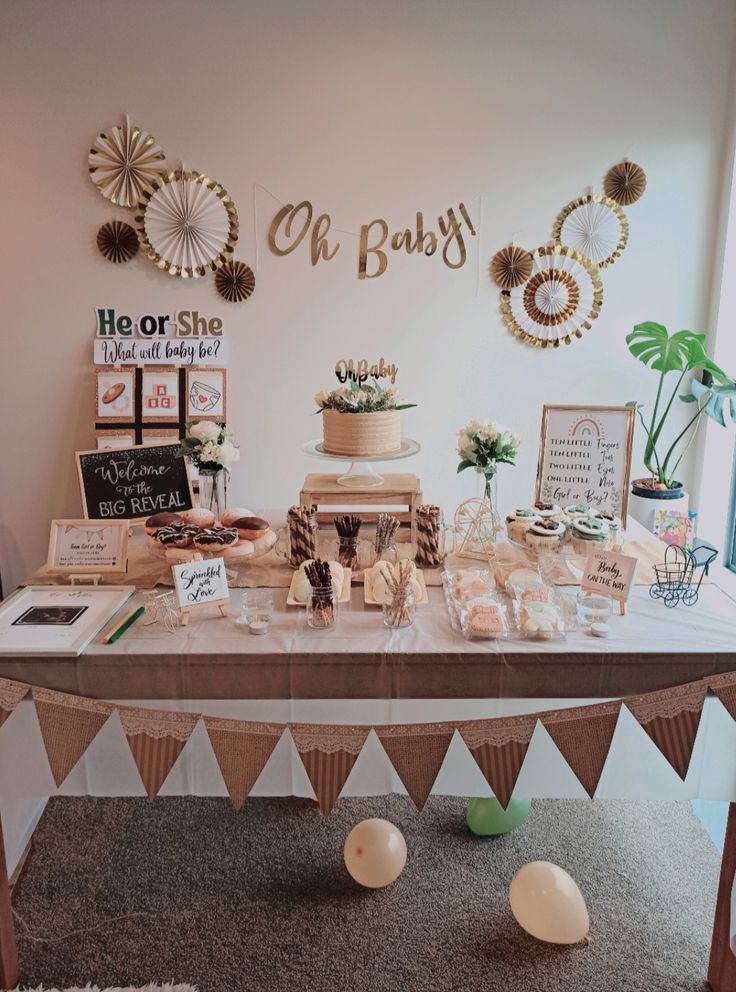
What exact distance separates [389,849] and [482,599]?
0.73 m

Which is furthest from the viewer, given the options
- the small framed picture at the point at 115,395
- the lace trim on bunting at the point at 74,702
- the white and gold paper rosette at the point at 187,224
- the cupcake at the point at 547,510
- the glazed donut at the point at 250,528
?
the small framed picture at the point at 115,395

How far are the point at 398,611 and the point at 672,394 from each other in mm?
2344

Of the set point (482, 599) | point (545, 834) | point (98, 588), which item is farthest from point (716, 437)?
point (98, 588)

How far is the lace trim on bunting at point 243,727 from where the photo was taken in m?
1.46

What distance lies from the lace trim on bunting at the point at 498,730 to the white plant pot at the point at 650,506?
1927 mm

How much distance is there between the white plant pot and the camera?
3.17 m

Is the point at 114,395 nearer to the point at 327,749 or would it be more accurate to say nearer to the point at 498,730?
the point at 327,749

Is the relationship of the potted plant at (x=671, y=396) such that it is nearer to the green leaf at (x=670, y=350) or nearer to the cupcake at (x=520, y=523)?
the green leaf at (x=670, y=350)

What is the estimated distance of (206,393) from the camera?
3395 mm

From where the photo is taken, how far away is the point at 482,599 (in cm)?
160

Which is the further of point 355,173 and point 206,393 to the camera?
point 206,393

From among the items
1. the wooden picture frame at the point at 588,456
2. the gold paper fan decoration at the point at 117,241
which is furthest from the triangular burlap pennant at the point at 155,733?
the gold paper fan decoration at the point at 117,241

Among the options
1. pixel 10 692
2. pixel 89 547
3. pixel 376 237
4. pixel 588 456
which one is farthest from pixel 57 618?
pixel 376 237

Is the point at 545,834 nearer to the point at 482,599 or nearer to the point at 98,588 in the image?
the point at 482,599
